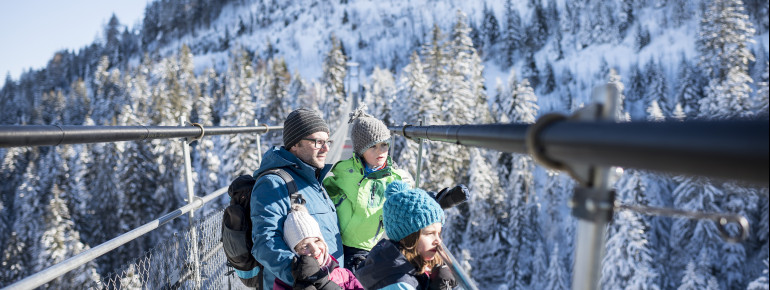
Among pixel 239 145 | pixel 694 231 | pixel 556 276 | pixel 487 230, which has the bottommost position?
pixel 556 276

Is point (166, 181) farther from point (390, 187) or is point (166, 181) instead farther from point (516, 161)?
point (390, 187)

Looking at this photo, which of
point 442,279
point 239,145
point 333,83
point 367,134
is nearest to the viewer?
point 442,279

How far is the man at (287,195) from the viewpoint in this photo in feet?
7.45

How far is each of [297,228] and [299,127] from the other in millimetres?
801

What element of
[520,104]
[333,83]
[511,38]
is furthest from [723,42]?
[511,38]

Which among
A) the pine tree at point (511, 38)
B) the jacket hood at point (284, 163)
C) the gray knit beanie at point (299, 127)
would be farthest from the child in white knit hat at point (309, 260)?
the pine tree at point (511, 38)

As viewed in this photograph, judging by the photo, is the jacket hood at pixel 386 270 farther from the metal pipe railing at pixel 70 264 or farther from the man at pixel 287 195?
the metal pipe railing at pixel 70 264

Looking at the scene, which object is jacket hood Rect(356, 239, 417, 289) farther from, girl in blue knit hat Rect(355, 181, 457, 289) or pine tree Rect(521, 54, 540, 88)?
pine tree Rect(521, 54, 540, 88)

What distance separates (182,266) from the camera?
297 cm

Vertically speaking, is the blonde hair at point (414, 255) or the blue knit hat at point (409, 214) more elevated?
the blue knit hat at point (409, 214)

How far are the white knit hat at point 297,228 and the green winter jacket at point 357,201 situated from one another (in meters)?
0.76

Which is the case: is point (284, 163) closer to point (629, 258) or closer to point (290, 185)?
point (290, 185)

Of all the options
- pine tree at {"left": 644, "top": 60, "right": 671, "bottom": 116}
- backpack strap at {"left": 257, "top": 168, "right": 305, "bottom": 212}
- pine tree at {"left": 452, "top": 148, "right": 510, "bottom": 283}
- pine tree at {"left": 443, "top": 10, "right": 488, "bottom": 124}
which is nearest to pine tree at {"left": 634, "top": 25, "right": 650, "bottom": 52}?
pine tree at {"left": 644, "top": 60, "right": 671, "bottom": 116}

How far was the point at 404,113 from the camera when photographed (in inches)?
1003
